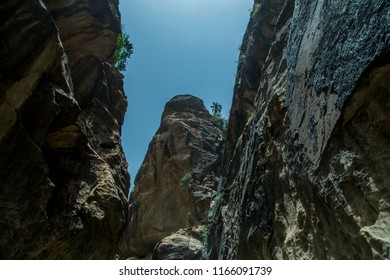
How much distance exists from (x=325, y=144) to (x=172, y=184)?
96.0ft

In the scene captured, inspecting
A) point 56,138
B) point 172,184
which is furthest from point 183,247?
point 56,138

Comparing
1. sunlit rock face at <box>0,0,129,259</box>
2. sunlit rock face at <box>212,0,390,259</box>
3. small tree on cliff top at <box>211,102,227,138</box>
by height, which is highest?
small tree on cliff top at <box>211,102,227,138</box>

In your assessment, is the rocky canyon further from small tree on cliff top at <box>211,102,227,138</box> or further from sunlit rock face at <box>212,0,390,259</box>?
small tree on cliff top at <box>211,102,227,138</box>

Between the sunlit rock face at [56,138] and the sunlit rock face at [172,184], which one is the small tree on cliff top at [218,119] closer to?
the sunlit rock face at [172,184]

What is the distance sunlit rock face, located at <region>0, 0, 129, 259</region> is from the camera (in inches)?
417

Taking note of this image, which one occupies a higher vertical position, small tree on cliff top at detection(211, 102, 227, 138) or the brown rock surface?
small tree on cliff top at detection(211, 102, 227, 138)

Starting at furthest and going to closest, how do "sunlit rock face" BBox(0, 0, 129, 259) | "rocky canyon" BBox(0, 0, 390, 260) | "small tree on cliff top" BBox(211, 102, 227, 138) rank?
1. "small tree on cliff top" BBox(211, 102, 227, 138)
2. "sunlit rock face" BBox(0, 0, 129, 259)
3. "rocky canyon" BBox(0, 0, 390, 260)

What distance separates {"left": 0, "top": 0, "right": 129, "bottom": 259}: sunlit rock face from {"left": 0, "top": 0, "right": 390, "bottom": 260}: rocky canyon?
4 cm

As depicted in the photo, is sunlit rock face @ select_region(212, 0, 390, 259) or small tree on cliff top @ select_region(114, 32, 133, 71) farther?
small tree on cliff top @ select_region(114, 32, 133, 71)

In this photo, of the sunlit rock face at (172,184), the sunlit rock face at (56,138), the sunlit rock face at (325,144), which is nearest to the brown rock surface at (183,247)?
the sunlit rock face at (172,184)

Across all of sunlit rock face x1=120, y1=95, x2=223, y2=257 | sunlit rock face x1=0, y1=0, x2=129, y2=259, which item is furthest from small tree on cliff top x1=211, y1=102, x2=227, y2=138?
sunlit rock face x1=0, y1=0, x2=129, y2=259

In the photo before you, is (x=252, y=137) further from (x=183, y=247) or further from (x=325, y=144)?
(x=183, y=247)

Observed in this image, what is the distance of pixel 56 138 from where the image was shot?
13727mm
